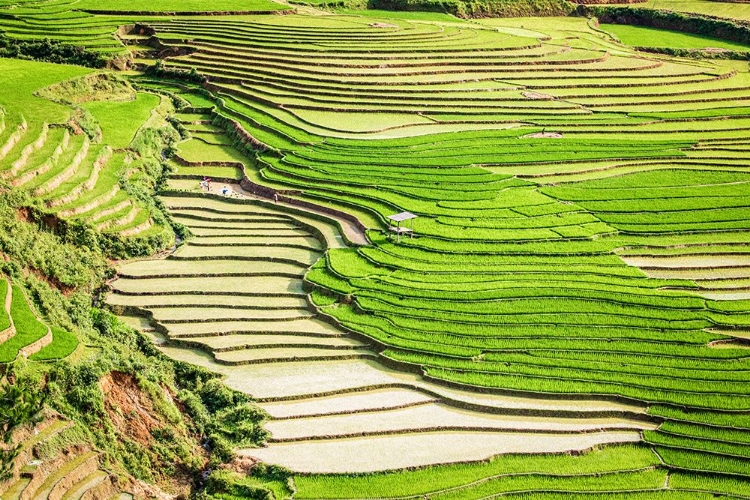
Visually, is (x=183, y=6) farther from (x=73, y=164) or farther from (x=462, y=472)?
(x=462, y=472)

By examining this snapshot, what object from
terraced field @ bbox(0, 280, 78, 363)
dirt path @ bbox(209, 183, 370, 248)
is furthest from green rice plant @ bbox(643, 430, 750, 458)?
terraced field @ bbox(0, 280, 78, 363)

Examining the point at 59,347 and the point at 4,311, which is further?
the point at 4,311

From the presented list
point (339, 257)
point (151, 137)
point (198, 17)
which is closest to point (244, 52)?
point (198, 17)

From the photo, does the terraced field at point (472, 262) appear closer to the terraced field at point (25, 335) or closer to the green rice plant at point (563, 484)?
the green rice plant at point (563, 484)

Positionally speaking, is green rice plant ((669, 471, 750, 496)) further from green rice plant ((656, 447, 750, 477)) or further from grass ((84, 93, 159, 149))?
grass ((84, 93, 159, 149))

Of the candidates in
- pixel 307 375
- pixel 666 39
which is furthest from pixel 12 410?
pixel 666 39

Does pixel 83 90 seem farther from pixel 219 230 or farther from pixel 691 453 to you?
pixel 691 453
